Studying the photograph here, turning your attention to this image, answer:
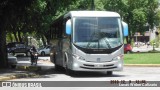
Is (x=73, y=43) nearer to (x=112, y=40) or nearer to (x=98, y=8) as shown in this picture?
(x=112, y=40)

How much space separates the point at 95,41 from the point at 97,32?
1.56 feet

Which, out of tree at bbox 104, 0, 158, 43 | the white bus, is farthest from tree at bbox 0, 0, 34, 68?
tree at bbox 104, 0, 158, 43

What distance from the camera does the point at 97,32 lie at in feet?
74.1

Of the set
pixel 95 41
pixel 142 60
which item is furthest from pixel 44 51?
pixel 95 41

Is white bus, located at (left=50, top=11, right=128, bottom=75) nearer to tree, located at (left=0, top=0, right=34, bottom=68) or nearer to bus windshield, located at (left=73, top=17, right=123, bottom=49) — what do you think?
bus windshield, located at (left=73, top=17, right=123, bottom=49)

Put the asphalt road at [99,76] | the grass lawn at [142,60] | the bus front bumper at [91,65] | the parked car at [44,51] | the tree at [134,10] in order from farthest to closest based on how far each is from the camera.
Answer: the parked car at [44,51], the tree at [134,10], the grass lawn at [142,60], the bus front bumper at [91,65], the asphalt road at [99,76]

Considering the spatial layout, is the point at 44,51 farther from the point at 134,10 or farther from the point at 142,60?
the point at 142,60

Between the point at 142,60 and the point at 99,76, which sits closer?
the point at 99,76

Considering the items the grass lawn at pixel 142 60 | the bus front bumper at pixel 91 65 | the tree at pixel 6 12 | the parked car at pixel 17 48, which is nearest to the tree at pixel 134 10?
the parked car at pixel 17 48

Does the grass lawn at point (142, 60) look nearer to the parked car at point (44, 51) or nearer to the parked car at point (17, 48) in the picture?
the parked car at point (17, 48)

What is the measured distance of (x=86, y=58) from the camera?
73.1ft

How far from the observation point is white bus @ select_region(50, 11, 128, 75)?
878 inches

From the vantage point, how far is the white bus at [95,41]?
22.3 m

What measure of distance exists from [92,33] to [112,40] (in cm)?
106
